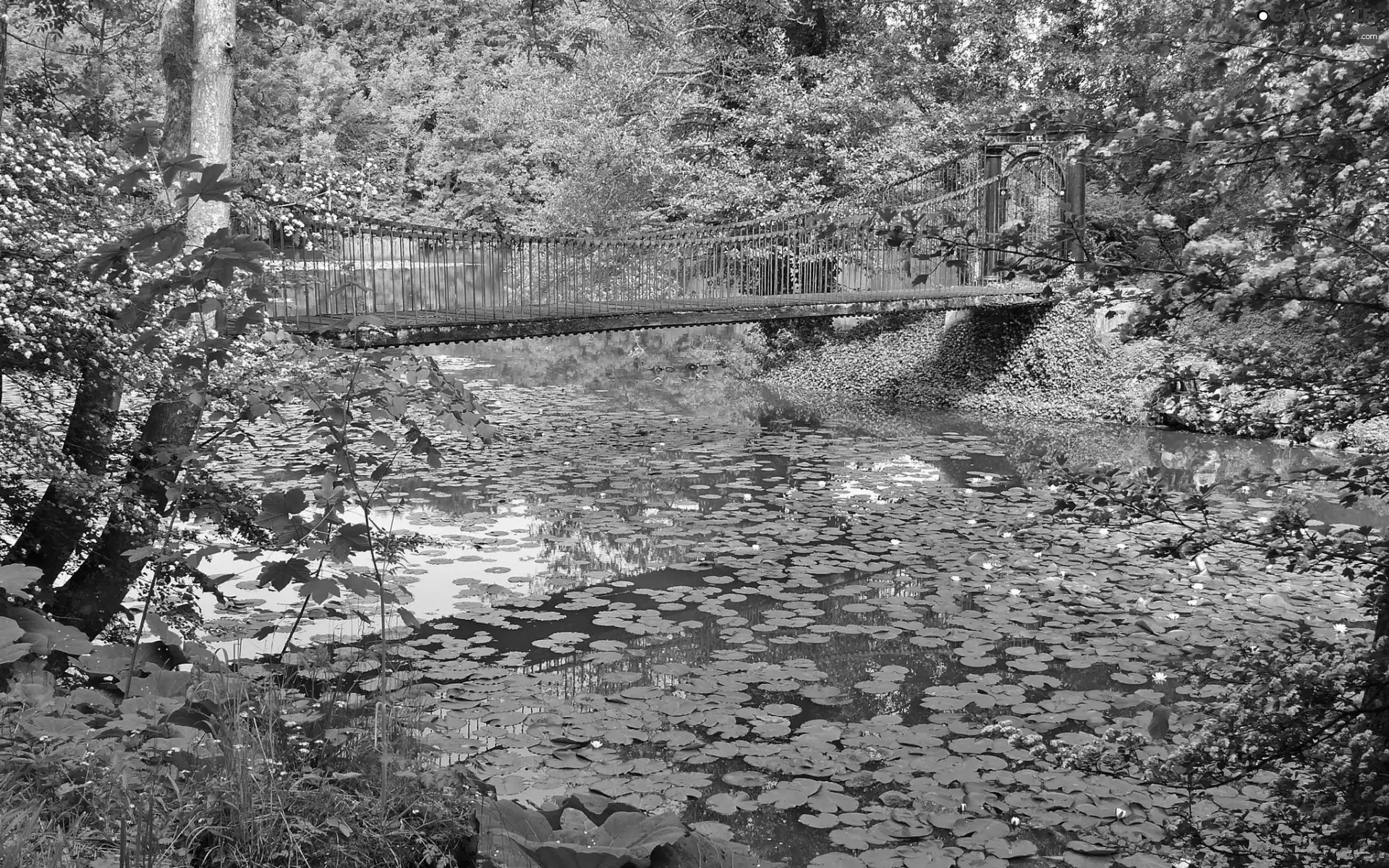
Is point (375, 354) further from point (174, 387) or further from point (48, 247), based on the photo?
point (174, 387)

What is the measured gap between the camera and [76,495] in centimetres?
382

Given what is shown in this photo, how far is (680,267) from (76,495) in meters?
9.98

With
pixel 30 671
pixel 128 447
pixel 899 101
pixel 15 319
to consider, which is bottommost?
pixel 30 671

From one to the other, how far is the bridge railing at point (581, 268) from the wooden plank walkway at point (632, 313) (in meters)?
0.05

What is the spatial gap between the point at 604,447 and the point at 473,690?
19.7 feet

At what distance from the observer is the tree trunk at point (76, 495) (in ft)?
13.1

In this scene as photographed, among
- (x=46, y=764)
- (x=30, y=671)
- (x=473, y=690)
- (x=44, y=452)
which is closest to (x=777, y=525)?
(x=473, y=690)

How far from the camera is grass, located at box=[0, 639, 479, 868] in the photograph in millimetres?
1751

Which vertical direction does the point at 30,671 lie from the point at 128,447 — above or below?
below

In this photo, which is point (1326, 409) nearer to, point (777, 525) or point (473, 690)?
point (473, 690)

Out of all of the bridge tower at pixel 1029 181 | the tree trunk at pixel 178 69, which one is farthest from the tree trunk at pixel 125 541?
the bridge tower at pixel 1029 181

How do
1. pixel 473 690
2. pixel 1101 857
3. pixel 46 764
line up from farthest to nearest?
pixel 473 690, pixel 1101 857, pixel 46 764

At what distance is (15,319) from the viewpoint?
329 centimetres

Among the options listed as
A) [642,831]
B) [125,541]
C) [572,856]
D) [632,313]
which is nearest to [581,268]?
[632,313]
